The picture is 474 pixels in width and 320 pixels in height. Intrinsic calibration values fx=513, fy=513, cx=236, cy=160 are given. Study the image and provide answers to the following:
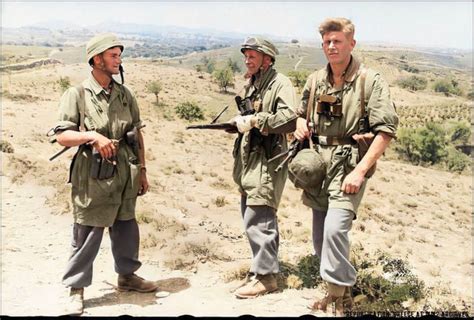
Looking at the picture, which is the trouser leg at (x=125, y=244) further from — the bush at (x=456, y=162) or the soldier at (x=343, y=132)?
the bush at (x=456, y=162)

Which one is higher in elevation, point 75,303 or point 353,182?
point 353,182

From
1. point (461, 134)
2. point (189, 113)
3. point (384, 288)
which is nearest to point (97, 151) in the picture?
point (384, 288)

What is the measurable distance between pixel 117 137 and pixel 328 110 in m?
1.84

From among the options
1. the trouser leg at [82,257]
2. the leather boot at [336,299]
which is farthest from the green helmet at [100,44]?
the leather boot at [336,299]

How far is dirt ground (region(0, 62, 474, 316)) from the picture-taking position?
502 centimetres

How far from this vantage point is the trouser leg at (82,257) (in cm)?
452

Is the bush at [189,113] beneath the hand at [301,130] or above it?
beneath

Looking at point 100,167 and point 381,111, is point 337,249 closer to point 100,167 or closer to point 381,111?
point 381,111

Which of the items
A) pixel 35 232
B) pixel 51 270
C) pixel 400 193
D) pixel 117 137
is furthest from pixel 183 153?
pixel 117 137

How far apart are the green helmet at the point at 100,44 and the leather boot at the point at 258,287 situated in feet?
8.30

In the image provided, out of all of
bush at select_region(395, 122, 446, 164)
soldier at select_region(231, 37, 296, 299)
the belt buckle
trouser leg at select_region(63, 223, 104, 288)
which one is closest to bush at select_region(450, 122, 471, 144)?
bush at select_region(395, 122, 446, 164)

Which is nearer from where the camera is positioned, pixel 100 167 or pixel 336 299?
pixel 336 299

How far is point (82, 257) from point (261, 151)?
73.8 inches

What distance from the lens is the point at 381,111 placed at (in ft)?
12.8
